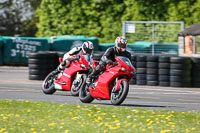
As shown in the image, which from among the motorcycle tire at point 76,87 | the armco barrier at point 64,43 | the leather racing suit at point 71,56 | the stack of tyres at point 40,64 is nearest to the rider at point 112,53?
the motorcycle tire at point 76,87

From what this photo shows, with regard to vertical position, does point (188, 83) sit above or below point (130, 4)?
below

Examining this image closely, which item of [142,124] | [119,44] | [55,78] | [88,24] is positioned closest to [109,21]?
[88,24]

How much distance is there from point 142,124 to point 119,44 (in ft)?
10.6

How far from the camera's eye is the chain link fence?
25.6m

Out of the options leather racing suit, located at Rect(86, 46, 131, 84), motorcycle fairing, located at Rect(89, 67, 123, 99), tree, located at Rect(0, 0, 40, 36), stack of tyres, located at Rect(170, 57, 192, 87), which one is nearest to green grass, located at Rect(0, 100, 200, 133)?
motorcycle fairing, located at Rect(89, 67, 123, 99)

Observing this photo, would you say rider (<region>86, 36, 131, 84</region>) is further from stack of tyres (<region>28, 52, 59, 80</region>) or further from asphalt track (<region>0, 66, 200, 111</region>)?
stack of tyres (<region>28, 52, 59, 80</region>)

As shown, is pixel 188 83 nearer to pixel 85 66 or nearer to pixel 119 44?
pixel 85 66

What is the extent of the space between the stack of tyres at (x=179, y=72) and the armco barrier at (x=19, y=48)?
43.3 ft

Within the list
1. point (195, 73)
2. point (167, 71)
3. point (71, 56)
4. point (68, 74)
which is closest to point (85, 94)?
point (68, 74)

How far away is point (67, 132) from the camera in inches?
336

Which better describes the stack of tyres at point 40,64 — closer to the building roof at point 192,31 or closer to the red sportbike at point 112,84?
the building roof at point 192,31

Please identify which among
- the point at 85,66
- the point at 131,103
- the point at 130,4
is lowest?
the point at 131,103

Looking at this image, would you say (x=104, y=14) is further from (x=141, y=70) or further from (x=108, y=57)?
(x=108, y=57)

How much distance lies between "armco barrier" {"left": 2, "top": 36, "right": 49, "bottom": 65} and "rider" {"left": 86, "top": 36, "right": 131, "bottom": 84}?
17799 mm
